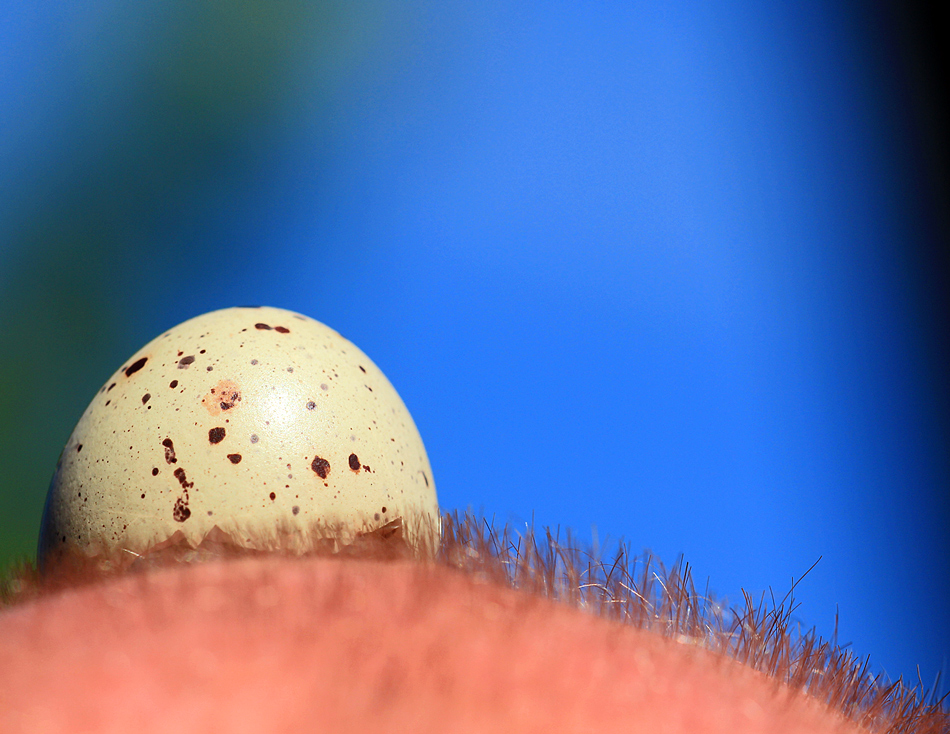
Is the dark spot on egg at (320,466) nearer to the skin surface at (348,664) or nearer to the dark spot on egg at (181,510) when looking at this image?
the dark spot on egg at (181,510)

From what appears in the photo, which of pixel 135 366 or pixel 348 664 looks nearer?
pixel 348 664

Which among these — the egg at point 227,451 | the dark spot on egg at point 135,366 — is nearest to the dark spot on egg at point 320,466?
the egg at point 227,451

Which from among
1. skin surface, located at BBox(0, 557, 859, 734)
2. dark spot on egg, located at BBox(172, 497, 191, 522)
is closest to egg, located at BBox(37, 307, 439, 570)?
dark spot on egg, located at BBox(172, 497, 191, 522)

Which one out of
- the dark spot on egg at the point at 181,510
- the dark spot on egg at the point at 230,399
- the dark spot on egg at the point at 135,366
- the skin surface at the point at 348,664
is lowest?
the skin surface at the point at 348,664

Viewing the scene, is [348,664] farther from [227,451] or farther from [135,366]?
[135,366]

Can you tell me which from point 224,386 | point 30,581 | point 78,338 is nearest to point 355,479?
point 224,386

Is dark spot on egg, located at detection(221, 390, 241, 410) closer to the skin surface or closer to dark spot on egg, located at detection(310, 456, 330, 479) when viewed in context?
dark spot on egg, located at detection(310, 456, 330, 479)

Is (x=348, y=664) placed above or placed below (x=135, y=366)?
below

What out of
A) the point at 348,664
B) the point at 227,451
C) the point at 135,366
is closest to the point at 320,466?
the point at 227,451
